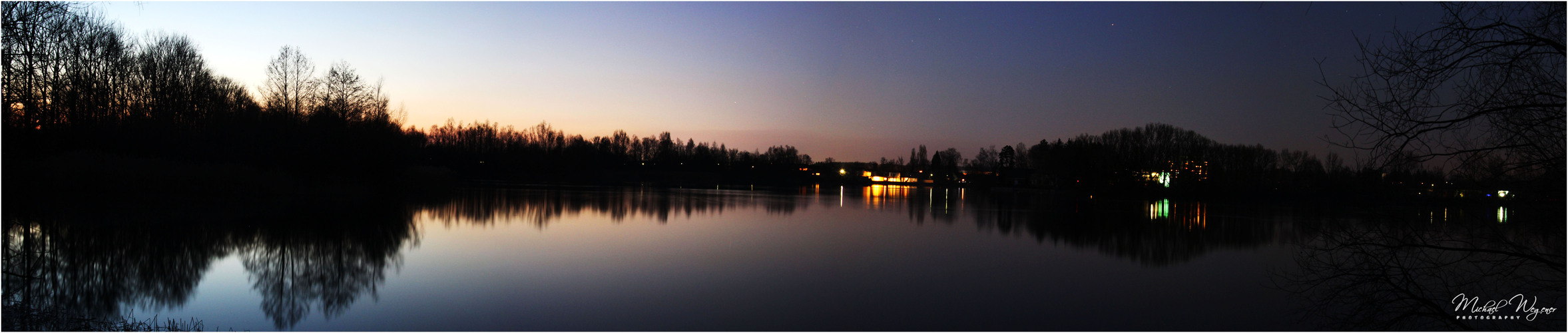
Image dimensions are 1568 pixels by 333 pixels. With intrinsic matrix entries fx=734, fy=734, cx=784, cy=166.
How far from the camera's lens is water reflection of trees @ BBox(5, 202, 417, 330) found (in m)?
7.43

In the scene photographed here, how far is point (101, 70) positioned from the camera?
27.2m

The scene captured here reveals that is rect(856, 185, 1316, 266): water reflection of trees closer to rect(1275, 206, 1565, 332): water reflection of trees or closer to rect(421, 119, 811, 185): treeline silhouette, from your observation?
rect(1275, 206, 1565, 332): water reflection of trees

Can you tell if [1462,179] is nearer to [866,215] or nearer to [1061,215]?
[866,215]

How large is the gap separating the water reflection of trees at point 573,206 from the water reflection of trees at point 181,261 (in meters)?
4.21

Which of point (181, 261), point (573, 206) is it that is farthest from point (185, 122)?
Result: point (181, 261)

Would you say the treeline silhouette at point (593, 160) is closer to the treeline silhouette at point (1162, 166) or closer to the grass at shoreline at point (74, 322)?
the treeline silhouette at point (1162, 166)

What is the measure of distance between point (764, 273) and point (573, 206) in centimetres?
1673

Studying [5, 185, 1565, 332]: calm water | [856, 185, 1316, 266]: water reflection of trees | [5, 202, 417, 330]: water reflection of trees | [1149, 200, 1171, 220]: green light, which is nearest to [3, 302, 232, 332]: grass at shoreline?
[5, 202, 417, 330]: water reflection of trees

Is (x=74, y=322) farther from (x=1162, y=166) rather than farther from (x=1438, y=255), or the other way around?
(x=1162, y=166)

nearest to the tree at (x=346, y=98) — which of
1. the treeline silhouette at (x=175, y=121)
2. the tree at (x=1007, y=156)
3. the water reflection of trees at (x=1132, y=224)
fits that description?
the treeline silhouette at (x=175, y=121)

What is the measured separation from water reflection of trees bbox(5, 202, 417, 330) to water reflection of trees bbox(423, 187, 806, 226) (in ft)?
13.8

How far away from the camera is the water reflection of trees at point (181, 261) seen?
293 inches

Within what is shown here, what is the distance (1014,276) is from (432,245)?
953 cm

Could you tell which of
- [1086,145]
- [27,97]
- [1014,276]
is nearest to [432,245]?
[27,97]
